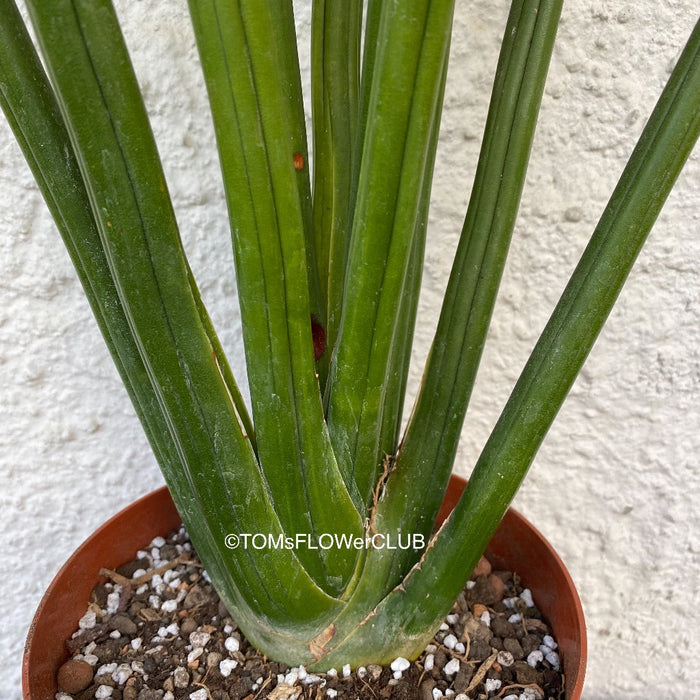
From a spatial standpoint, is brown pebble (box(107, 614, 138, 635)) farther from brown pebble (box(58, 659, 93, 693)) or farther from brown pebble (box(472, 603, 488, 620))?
brown pebble (box(472, 603, 488, 620))

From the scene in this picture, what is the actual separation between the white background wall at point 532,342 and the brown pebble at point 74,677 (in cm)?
25

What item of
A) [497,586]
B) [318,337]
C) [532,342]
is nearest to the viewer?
[318,337]

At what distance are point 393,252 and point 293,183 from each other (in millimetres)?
60

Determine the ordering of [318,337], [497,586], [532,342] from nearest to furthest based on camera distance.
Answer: [318,337]
[497,586]
[532,342]

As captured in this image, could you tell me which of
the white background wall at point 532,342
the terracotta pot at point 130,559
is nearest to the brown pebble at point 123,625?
the terracotta pot at point 130,559

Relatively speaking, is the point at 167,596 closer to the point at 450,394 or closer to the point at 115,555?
the point at 115,555

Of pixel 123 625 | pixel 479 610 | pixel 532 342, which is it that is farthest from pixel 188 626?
pixel 532 342

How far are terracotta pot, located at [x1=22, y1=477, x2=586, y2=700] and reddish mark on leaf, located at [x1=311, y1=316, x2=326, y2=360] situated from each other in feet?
0.65

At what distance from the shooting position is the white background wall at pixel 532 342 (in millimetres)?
547

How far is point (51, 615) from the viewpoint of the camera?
465 mm

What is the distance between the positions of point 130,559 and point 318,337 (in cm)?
29

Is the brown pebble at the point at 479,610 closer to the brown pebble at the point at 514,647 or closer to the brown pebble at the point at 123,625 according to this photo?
the brown pebble at the point at 514,647

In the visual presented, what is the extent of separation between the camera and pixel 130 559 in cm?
55

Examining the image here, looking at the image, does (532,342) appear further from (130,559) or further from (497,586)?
(130,559)
